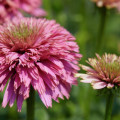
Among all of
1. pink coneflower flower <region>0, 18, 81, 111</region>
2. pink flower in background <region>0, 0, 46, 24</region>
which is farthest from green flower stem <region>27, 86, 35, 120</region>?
pink flower in background <region>0, 0, 46, 24</region>

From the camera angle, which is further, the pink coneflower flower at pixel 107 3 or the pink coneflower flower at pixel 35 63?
the pink coneflower flower at pixel 107 3

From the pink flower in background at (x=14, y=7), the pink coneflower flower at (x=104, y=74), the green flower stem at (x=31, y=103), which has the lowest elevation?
the green flower stem at (x=31, y=103)

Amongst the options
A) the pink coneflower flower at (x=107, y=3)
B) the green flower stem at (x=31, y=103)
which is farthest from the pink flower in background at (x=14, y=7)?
the green flower stem at (x=31, y=103)

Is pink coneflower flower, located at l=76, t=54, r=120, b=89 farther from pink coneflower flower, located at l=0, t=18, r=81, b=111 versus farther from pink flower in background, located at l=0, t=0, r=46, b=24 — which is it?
pink flower in background, located at l=0, t=0, r=46, b=24

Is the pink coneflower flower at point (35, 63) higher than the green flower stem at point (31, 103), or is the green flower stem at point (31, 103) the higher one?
the pink coneflower flower at point (35, 63)

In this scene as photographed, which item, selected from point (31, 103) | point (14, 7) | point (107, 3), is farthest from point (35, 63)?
point (107, 3)

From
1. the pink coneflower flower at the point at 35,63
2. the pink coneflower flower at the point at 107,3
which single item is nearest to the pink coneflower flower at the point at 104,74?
the pink coneflower flower at the point at 35,63

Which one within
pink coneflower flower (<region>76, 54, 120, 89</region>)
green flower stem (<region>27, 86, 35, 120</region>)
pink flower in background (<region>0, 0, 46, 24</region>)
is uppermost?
pink flower in background (<region>0, 0, 46, 24</region>)

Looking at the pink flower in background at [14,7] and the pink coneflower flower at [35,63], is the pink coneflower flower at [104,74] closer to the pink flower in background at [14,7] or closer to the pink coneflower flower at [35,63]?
the pink coneflower flower at [35,63]

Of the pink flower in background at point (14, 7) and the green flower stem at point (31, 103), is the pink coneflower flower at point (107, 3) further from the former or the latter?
the green flower stem at point (31, 103)

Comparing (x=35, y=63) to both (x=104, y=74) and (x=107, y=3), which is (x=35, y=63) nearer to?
(x=104, y=74)
